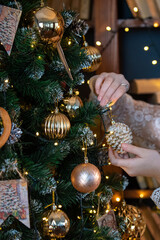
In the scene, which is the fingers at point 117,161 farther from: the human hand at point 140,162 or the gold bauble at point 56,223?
the gold bauble at point 56,223

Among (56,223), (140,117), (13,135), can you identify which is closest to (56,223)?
(56,223)

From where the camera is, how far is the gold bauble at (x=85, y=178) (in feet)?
2.10

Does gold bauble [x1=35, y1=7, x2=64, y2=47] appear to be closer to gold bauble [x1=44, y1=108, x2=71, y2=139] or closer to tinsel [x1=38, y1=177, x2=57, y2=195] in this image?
gold bauble [x1=44, y1=108, x2=71, y2=139]

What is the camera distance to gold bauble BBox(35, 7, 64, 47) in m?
0.60

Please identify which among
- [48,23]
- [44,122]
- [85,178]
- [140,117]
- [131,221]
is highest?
[48,23]

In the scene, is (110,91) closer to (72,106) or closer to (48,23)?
(72,106)

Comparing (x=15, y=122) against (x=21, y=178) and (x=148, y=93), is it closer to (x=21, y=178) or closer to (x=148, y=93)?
(x=21, y=178)

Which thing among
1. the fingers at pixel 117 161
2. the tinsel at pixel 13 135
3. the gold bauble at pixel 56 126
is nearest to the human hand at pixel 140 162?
the fingers at pixel 117 161

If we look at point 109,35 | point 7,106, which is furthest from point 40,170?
point 109,35

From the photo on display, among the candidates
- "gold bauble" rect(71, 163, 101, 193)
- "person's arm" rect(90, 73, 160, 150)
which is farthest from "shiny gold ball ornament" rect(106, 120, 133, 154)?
"person's arm" rect(90, 73, 160, 150)

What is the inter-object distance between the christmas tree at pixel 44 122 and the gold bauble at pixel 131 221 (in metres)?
0.21

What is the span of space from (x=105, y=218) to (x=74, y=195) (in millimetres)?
146

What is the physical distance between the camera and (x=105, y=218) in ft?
2.57

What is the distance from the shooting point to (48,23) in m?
0.60
